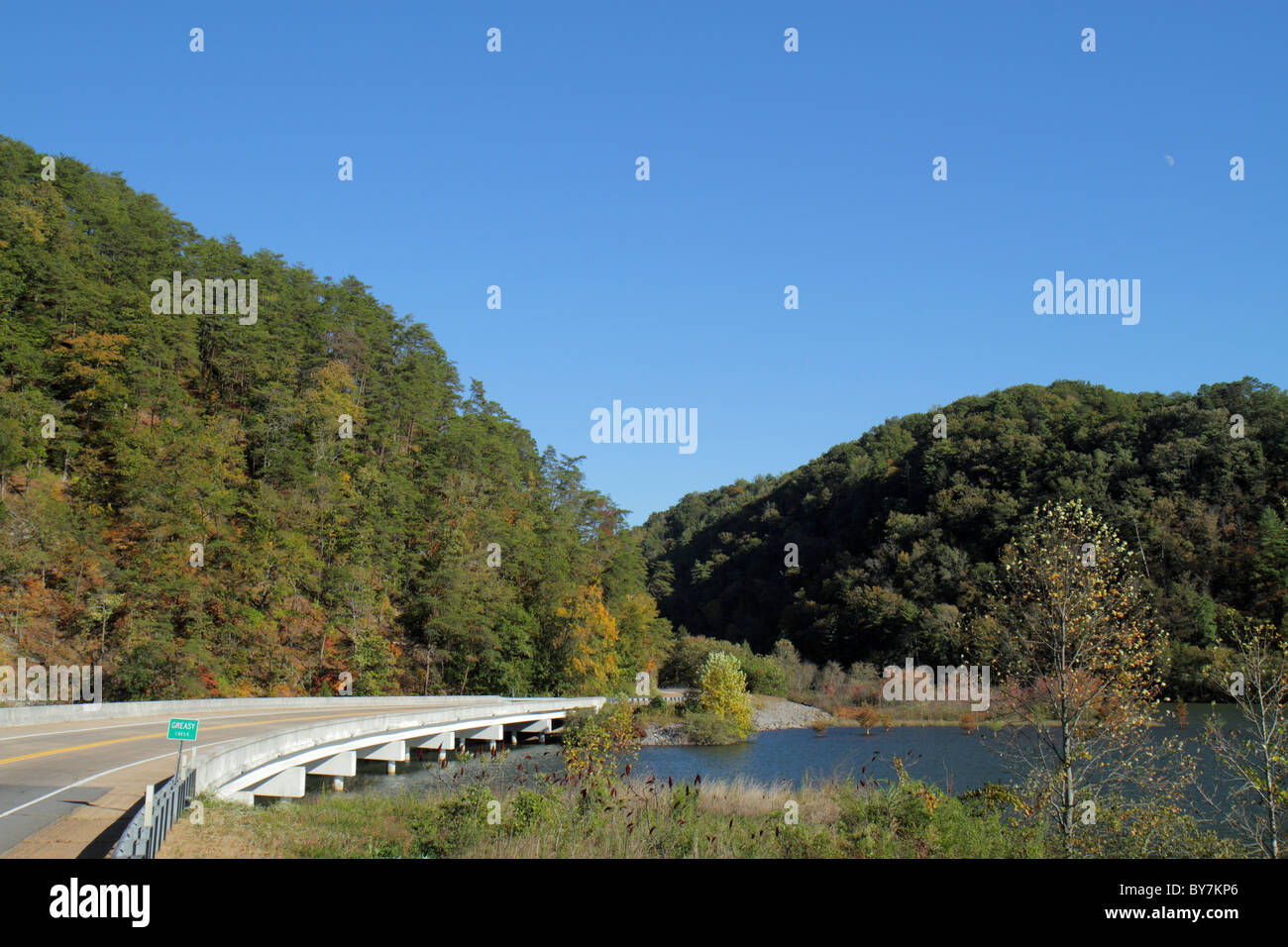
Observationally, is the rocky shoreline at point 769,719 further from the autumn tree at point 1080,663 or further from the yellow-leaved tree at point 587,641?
the autumn tree at point 1080,663

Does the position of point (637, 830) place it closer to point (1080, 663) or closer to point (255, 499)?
point (1080, 663)

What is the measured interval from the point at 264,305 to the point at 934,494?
231 feet

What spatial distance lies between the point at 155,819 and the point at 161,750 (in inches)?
Result: 433

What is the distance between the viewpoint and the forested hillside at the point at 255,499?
38.2m

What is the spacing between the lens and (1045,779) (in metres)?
14.7

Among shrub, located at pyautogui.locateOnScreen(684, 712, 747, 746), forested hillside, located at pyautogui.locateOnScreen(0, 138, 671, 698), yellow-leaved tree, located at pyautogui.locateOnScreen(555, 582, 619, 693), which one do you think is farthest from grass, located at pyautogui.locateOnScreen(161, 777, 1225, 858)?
yellow-leaved tree, located at pyautogui.locateOnScreen(555, 582, 619, 693)

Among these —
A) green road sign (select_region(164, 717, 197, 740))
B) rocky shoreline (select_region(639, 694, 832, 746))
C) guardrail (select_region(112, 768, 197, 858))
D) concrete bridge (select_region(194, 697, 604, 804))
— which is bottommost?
rocky shoreline (select_region(639, 694, 832, 746))

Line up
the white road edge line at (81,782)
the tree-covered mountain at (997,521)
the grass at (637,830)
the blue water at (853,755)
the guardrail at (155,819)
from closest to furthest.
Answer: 1. the guardrail at (155,819)
2. the grass at (637,830)
3. the white road edge line at (81,782)
4. the blue water at (853,755)
5. the tree-covered mountain at (997,521)

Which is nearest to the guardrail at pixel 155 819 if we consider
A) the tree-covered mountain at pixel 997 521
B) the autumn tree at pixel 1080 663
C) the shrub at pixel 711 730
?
the autumn tree at pixel 1080 663

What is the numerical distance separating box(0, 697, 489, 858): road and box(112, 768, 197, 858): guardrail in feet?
2.20

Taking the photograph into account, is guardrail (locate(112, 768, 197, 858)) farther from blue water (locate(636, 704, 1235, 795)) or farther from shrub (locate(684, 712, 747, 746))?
shrub (locate(684, 712, 747, 746))

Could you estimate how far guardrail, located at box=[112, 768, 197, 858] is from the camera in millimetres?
8141

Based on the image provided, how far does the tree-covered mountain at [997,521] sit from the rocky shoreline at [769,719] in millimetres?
11816

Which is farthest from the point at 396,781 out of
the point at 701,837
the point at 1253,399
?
the point at 1253,399
